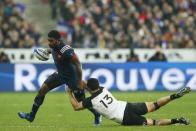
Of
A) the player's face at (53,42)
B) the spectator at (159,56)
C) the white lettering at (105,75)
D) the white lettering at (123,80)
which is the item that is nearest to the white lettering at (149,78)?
the white lettering at (123,80)

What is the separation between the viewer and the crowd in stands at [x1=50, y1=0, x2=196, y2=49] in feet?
96.6

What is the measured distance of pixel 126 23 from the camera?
1179 inches

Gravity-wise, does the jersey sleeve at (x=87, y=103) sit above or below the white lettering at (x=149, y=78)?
above

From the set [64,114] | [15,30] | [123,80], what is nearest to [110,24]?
[15,30]

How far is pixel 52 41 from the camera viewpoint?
15516 mm

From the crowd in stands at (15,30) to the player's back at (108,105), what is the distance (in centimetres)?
1429

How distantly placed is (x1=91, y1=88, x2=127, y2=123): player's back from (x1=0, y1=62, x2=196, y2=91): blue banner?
11.4 meters

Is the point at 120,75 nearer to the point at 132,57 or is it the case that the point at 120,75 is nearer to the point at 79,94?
the point at 132,57

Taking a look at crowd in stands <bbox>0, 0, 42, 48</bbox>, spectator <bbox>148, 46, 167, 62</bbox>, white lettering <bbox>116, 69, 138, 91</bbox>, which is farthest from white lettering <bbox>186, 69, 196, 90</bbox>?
crowd in stands <bbox>0, 0, 42, 48</bbox>

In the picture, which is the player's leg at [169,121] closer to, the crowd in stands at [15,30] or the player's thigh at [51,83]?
the player's thigh at [51,83]

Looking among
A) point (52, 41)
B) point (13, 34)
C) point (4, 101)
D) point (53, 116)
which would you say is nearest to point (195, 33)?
point (13, 34)

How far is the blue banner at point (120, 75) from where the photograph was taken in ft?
84.6

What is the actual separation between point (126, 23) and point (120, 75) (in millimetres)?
4350

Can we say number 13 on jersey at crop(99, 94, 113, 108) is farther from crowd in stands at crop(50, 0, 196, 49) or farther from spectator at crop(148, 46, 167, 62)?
crowd in stands at crop(50, 0, 196, 49)
